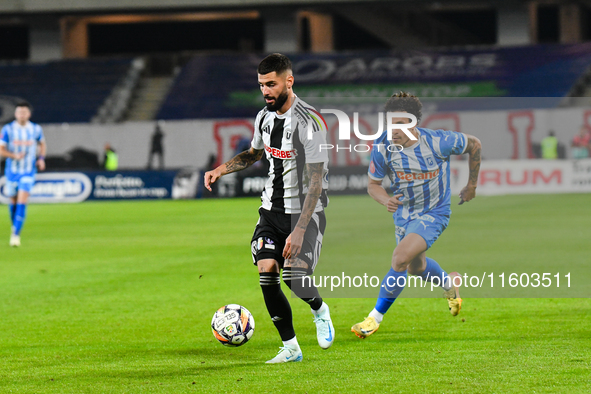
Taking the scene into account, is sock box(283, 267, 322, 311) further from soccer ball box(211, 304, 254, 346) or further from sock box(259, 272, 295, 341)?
soccer ball box(211, 304, 254, 346)

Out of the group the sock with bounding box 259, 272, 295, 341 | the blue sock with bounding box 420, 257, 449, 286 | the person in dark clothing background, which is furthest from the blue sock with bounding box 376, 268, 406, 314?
the person in dark clothing background

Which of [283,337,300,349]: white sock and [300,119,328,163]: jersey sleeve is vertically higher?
[300,119,328,163]: jersey sleeve

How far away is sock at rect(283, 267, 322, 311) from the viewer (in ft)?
18.8

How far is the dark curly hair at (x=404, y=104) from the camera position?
6.30 metres

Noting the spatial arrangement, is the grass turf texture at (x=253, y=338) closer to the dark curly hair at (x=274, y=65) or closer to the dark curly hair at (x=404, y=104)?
the dark curly hair at (x=404, y=104)

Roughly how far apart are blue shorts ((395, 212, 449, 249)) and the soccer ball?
1.34 meters

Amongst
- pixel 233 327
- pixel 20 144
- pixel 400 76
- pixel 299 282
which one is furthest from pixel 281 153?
pixel 400 76

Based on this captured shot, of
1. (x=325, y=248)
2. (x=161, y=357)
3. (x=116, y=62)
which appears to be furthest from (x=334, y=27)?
(x=161, y=357)

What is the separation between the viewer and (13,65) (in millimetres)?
38344

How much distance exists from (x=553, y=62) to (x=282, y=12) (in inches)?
494

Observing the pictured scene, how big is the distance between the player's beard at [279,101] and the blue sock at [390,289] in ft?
5.42

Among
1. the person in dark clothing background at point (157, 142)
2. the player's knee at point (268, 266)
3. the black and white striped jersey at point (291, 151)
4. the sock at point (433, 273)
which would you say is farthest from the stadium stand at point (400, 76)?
the player's knee at point (268, 266)

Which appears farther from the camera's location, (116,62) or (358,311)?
(116,62)

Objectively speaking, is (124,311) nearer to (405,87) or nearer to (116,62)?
(405,87)
